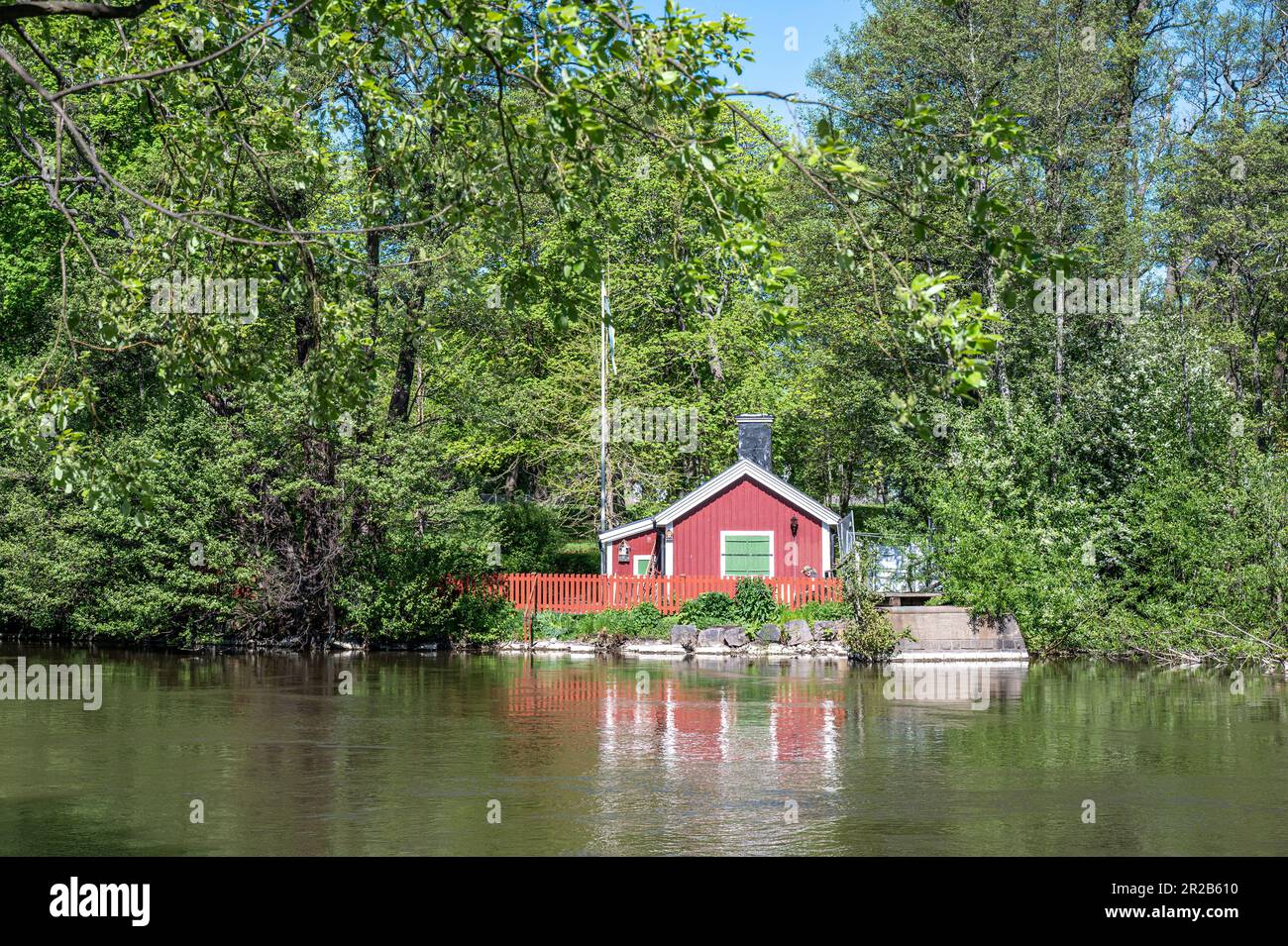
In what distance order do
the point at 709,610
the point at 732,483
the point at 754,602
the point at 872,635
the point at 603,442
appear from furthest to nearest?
the point at 603,442 < the point at 732,483 < the point at 709,610 < the point at 754,602 < the point at 872,635

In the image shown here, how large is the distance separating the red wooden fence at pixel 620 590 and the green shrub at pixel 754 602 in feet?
1.46

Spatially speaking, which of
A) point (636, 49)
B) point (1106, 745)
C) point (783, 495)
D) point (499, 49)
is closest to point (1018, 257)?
point (636, 49)

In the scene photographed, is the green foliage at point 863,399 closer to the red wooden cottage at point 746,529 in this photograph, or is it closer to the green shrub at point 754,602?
the green shrub at point 754,602

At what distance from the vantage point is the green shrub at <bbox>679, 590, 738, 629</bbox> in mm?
33844

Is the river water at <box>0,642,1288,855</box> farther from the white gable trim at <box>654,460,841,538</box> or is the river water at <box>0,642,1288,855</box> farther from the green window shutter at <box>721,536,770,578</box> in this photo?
the white gable trim at <box>654,460,841,538</box>

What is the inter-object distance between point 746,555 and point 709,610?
11.1 ft

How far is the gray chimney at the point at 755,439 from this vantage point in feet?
126

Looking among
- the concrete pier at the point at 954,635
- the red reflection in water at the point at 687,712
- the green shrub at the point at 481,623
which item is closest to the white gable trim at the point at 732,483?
the green shrub at the point at 481,623

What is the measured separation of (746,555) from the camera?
121ft

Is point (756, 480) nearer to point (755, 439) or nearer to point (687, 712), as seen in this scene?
point (755, 439)

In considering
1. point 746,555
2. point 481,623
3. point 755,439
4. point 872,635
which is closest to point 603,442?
point 755,439

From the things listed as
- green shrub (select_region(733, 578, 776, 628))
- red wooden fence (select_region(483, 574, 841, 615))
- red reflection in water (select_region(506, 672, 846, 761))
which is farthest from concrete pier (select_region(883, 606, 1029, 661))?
red reflection in water (select_region(506, 672, 846, 761))

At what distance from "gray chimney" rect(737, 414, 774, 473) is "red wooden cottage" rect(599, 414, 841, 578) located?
1.02 metres

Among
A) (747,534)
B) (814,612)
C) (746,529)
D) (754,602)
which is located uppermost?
(746,529)
